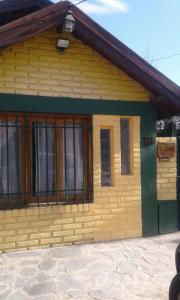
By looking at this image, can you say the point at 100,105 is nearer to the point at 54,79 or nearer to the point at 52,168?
the point at 54,79

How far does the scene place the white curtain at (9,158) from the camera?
619cm

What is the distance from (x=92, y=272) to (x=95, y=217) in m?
1.52

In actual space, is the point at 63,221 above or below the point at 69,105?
below

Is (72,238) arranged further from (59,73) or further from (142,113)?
(59,73)

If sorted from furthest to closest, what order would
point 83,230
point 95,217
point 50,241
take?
point 95,217 → point 83,230 → point 50,241

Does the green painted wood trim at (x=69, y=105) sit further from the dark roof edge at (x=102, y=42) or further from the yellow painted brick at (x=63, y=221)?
the yellow painted brick at (x=63, y=221)

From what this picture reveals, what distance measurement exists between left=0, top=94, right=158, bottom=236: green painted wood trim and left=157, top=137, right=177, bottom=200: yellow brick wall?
16cm

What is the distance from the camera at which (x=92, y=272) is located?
5277 millimetres

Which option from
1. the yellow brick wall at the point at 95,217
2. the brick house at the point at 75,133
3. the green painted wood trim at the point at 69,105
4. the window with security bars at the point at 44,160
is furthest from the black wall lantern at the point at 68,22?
the yellow brick wall at the point at 95,217

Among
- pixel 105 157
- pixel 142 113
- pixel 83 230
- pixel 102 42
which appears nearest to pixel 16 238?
pixel 83 230

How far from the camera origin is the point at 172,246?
654 cm

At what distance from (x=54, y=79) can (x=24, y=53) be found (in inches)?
24.3

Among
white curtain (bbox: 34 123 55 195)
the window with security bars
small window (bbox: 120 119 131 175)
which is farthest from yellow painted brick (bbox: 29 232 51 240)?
small window (bbox: 120 119 131 175)

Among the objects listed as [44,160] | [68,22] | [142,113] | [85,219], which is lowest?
[85,219]
